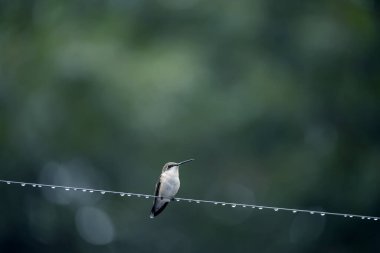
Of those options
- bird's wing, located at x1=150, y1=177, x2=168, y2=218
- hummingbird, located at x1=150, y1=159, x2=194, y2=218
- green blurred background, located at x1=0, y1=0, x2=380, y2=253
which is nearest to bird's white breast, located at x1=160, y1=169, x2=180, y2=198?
hummingbird, located at x1=150, y1=159, x2=194, y2=218

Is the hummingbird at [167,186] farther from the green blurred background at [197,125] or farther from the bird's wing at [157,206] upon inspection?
the green blurred background at [197,125]

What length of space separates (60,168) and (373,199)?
7364 mm

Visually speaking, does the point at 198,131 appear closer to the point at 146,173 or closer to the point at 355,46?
the point at 146,173

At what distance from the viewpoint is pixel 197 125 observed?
2514 cm

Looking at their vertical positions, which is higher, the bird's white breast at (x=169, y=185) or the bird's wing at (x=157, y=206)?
the bird's white breast at (x=169, y=185)

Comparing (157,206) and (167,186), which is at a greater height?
(167,186)

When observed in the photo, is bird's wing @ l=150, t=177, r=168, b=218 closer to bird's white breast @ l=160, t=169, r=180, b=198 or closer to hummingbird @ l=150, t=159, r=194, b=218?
hummingbird @ l=150, t=159, r=194, b=218

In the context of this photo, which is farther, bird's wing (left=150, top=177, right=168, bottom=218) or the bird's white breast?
bird's wing (left=150, top=177, right=168, bottom=218)

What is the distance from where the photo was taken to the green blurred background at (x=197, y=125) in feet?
80.1

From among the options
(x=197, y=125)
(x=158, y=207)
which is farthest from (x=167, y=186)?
(x=197, y=125)

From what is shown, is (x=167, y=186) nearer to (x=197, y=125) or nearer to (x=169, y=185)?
(x=169, y=185)

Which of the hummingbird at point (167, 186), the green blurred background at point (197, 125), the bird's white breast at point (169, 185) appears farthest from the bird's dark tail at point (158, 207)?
the green blurred background at point (197, 125)

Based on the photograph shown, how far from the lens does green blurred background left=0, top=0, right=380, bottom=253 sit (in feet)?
80.1

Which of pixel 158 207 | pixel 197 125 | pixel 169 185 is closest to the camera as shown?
pixel 169 185
